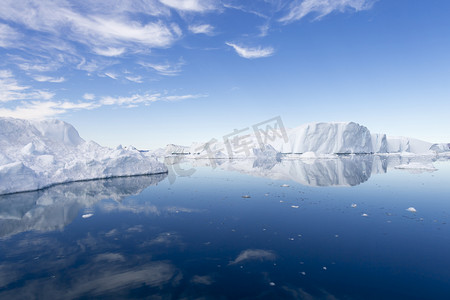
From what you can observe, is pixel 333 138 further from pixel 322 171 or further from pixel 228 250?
pixel 228 250

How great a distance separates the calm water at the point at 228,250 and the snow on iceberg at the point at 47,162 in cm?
521

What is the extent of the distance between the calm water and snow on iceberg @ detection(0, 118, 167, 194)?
5.21 meters

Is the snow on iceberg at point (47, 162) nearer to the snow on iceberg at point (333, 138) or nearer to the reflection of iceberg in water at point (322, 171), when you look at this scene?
the reflection of iceberg in water at point (322, 171)

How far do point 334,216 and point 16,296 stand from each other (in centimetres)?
1023

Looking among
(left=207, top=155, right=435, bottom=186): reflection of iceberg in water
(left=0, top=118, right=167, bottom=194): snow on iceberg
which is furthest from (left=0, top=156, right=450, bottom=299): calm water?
(left=207, top=155, right=435, bottom=186): reflection of iceberg in water

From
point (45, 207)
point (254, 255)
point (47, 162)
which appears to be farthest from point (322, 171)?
point (47, 162)

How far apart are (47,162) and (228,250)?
22.0 metres

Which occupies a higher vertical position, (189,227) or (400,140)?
(400,140)

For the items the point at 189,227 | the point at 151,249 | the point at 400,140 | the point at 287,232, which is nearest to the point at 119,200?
the point at 189,227

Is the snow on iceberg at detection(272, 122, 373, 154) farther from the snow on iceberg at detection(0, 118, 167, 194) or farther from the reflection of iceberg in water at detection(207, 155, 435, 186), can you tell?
the snow on iceberg at detection(0, 118, 167, 194)

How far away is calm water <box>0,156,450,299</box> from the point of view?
483 cm

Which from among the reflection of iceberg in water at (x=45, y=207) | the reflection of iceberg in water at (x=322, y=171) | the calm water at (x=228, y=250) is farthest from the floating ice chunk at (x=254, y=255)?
the reflection of iceberg in water at (x=322, y=171)

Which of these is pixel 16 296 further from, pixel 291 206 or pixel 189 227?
pixel 291 206

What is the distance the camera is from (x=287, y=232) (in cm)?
801
